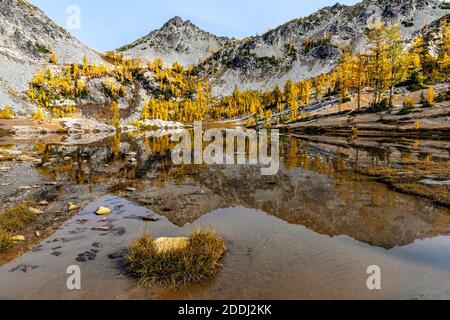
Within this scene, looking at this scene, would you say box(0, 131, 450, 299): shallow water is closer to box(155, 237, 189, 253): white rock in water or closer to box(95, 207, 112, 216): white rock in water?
box(95, 207, 112, 216): white rock in water

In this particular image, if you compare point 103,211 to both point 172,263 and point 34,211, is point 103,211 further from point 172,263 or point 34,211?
point 172,263

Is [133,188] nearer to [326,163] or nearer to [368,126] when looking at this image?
[326,163]

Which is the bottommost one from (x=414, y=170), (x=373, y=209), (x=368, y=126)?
(x=373, y=209)

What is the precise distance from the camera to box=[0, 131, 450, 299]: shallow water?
762cm

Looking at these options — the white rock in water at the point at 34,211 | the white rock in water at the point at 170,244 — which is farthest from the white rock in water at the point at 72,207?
the white rock in water at the point at 170,244

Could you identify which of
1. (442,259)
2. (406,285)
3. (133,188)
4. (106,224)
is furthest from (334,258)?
(133,188)

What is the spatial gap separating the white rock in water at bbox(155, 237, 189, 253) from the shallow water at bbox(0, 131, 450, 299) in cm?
134

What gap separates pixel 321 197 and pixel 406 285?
30.3ft

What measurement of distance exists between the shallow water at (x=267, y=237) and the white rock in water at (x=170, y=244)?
4.40ft

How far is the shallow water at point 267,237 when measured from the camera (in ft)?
25.0

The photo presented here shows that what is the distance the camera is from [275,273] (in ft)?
27.6

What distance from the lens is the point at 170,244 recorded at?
916 centimetres

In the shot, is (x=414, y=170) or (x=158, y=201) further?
(x=414, y=170)

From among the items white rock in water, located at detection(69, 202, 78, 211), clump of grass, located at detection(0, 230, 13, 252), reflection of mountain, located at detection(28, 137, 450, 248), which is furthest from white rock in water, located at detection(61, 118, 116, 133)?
clump of grass, located at detection(0, 230, 13, 252)
